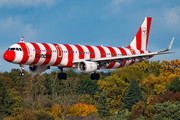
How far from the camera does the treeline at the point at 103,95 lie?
77250 mm

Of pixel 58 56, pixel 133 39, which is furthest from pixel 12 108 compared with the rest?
pixel 58 56

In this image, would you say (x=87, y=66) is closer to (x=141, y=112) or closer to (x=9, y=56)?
(x=9, y=56)

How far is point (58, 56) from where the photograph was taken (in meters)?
37.5

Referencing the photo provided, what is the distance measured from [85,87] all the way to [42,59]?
301 feet

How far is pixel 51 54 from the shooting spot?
3694 centimetres

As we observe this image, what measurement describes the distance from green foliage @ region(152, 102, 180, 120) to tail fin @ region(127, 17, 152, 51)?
100 feet

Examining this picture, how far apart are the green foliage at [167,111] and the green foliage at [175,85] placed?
7.26 meters

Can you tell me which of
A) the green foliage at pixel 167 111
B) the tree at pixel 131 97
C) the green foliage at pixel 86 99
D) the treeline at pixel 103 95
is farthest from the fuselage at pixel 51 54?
the green foliage at pixel 86 99

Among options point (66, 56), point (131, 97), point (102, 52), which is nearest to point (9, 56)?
point (66, 56)

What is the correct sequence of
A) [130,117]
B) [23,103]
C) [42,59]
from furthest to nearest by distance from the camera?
[23,103]
[130,117]
[42,59]

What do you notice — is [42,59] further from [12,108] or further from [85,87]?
[85,87]

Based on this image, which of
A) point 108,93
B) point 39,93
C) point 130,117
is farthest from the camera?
point 39,93

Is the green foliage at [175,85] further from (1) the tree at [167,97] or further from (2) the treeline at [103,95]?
(1) the tree at [167,97]

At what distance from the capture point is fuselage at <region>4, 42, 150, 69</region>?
116ft
